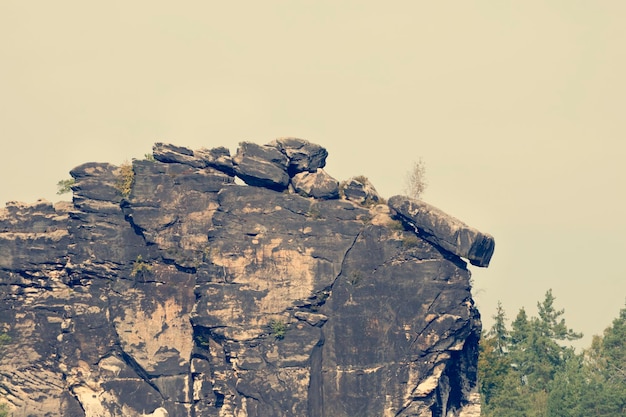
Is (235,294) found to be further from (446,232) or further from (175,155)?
(446,232)

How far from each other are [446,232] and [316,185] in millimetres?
7179

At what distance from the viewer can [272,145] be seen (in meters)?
75.2

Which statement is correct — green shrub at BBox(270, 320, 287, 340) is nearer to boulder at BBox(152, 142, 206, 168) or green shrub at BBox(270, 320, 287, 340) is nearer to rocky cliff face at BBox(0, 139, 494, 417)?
rocky cliff face at BBox(0, 139, 494, 417)

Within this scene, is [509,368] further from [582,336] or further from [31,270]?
[31,270]

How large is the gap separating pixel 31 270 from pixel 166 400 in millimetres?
10013

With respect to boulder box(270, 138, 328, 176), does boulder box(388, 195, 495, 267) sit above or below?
below

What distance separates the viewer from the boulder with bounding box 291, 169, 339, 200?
74625mm

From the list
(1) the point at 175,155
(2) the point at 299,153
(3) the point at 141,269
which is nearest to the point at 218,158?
(1) the point at 175,155

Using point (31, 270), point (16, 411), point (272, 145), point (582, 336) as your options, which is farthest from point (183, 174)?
point (582, 336)

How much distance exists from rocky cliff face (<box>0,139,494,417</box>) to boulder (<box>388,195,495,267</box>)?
0.08 meters

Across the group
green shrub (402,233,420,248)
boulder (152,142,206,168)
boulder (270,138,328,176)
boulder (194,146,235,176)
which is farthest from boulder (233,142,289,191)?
green shrub (402,233,420,248)

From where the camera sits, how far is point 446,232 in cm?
7238

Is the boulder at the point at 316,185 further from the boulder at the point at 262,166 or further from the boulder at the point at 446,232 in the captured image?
the boulder at the point at 446,232

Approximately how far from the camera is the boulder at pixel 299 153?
75.1m
